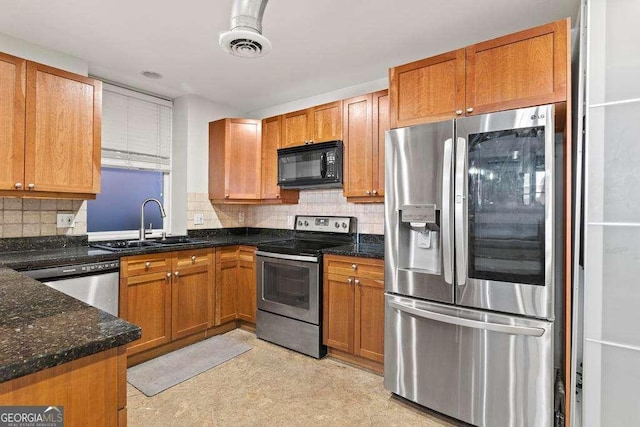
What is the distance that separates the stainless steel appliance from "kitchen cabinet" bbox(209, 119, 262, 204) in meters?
0.79

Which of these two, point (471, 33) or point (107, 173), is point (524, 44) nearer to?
point (471, 33)

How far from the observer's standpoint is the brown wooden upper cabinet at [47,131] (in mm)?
2320

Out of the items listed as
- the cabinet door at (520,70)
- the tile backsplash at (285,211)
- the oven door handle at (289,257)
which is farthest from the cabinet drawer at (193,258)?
the cabinet door at (520,70)

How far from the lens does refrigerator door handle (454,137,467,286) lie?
6.51 feet

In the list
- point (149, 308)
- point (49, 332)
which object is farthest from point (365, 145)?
point (49, 332)

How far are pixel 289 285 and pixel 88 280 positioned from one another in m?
1.54

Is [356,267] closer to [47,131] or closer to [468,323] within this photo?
[468,323]

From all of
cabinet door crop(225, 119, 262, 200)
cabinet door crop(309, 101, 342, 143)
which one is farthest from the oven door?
cabinet door crop(309, 101, 342, 143)

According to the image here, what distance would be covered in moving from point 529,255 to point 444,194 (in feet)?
1.80

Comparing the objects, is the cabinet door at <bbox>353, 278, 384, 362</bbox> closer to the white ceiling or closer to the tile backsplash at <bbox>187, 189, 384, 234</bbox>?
the tile backsplash at <bbox>187, 189, 384, 234</bbox>

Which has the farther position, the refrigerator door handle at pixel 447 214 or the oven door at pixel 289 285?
the oven door at pixel 289 285

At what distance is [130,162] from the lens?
352 cm

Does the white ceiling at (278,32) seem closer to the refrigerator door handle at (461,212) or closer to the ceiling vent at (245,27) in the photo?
the ceiling vent at (245,27)

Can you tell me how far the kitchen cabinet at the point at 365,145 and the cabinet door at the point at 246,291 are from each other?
127cm
